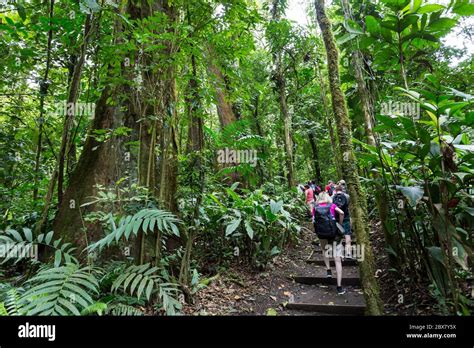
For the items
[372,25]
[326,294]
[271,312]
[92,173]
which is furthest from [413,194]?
[92,173]

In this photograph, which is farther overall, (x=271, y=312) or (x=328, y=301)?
(x=328, y=301)

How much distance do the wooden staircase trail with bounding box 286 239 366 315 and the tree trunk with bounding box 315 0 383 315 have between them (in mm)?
858

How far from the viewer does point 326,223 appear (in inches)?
176

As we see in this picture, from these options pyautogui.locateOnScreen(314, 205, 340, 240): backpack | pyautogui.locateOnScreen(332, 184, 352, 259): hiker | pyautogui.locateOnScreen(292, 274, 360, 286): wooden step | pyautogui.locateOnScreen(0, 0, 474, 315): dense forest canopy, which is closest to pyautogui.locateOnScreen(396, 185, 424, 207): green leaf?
pyautogui.locateOnScreen(0, 0, 474, 315): dense forest canopy

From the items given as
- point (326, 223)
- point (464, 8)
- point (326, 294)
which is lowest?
point (326, 294)

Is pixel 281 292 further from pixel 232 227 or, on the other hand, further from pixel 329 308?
pixel 232 227

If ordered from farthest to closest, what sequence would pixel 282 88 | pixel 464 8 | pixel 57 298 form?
1. pixel 282 88
2. pixel 464 8
3. pixel 57 298

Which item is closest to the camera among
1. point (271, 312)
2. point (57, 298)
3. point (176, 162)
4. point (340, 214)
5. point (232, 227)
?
point (57, 298)

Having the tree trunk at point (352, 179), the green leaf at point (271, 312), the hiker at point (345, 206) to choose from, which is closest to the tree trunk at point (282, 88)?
the hiker at point (345, 206)

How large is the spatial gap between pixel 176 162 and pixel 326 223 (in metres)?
2.62

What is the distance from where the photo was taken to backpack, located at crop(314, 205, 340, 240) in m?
4.45
